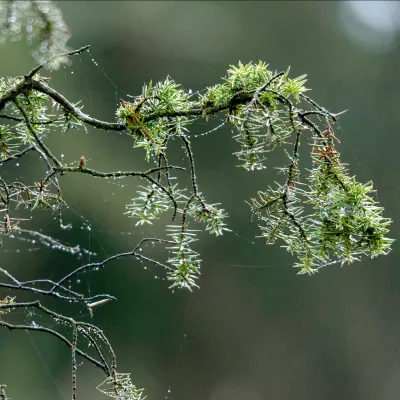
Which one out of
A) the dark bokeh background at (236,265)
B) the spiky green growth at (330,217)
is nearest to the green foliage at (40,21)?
the spiky green growth at (330,217)

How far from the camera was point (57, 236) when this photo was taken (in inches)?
98.7

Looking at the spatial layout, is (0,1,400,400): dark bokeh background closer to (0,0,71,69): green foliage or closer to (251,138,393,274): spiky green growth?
(251,138,393,274): spiky green growth

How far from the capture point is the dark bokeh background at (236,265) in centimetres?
257

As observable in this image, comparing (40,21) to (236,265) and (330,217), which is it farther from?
(236,265)

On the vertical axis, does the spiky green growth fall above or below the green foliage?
below

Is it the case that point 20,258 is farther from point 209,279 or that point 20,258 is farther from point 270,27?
point 270,27

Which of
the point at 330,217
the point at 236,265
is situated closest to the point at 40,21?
the point at 330,217

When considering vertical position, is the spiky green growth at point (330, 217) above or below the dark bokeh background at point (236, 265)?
below

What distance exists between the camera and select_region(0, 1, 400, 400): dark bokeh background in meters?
2.57

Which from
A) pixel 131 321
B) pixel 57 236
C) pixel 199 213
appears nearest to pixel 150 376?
pixel 131 321

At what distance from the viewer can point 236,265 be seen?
9.99ft

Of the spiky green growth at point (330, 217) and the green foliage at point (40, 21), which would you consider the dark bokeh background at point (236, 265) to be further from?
the green foliage at point (40, 21)

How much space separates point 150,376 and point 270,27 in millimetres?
2184

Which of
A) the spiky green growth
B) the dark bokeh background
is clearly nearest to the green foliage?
the spiky green growth
